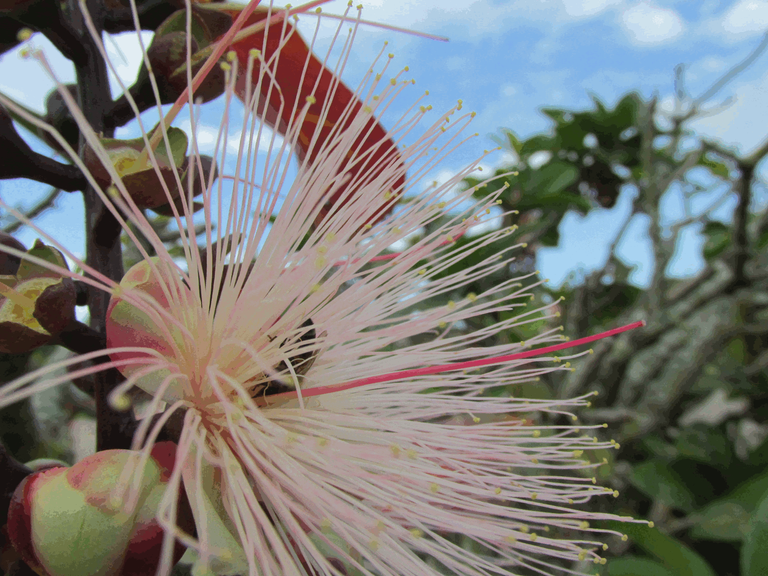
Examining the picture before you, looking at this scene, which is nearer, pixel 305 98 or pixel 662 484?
pixel 305 98

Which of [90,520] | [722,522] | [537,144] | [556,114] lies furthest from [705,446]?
[90,520]

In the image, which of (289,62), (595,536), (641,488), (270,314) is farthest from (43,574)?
(641,488)

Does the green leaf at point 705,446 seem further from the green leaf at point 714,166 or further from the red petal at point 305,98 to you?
the red petal at point 305,98

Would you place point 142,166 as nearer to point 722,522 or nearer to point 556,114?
point 722,522

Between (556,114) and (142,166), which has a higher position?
(556,114)

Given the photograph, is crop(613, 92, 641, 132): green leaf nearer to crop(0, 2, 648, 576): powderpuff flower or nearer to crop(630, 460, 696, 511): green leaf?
crop(630, 460, 696, 511): green leaf

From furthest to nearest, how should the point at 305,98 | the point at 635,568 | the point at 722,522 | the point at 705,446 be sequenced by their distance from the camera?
the point at 705,446
the point at 722,522
the point at 635,568
the point at 305,98
